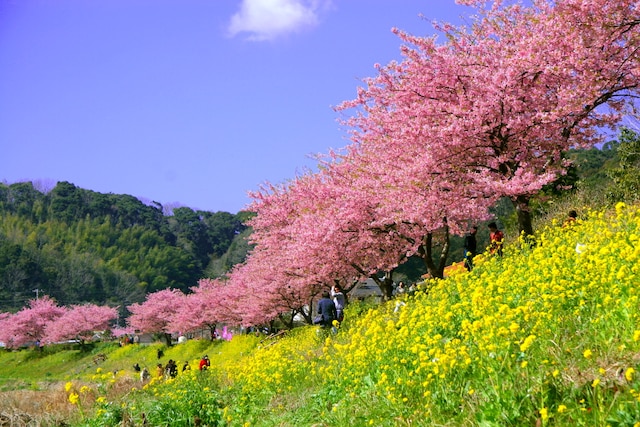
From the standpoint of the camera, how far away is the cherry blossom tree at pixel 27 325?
61406 millimetres

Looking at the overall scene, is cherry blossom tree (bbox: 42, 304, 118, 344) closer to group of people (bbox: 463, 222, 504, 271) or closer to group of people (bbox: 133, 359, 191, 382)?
group of people (bbox: 133, 359, 191, 382)

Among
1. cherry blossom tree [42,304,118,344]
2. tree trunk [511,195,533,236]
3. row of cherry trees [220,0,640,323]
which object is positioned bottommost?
cherry blossom tree [42,304,118,344]

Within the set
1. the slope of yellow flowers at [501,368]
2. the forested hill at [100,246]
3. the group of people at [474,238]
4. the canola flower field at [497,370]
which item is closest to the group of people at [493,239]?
the group of people at [474,238]

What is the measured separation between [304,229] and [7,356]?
51792mm

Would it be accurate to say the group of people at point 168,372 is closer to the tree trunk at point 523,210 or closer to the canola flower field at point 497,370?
the canola flower field at point 497,370

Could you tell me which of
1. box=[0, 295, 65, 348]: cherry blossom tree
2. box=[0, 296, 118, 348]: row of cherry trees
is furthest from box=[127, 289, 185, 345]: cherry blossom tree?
box=[0, 295, 65, 348]: cherry blossom tree

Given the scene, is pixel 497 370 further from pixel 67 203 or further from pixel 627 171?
pixel 67 203

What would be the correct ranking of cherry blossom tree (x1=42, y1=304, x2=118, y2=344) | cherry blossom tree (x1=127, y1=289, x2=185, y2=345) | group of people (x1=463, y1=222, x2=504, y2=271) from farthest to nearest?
1. cherry blossom tree (x1=42, y1=304, x2=118, y2=344)
2. cherry blossom tree (x1=127, y1=289, x2=185, y2=345)
3. group of people (x1=463, y1=222, x2=504, y2=271)

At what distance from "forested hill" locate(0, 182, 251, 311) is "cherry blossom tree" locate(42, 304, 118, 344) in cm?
3319

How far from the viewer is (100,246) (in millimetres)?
124875

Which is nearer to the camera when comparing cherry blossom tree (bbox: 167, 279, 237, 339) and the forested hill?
cherry blossom tree (bbox: 167, 279, 237, 339)

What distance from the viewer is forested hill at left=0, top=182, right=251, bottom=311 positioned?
315ft

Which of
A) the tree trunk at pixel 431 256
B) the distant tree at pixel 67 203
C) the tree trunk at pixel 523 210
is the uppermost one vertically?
the distant tree at pixel 67 203

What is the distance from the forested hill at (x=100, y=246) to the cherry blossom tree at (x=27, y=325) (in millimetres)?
28395
